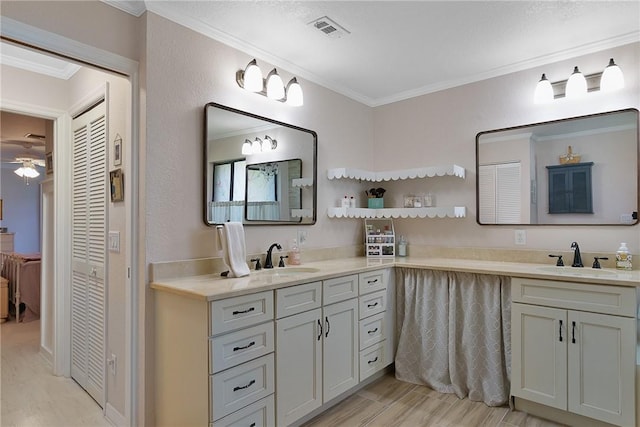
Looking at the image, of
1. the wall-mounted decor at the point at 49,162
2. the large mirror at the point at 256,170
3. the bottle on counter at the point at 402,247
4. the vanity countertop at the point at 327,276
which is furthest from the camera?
the bottle on counter at the point at 402,247

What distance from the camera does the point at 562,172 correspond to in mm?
2662

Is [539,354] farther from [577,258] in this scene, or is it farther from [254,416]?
[254,416]

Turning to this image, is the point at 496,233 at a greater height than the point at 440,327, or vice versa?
the point at 496,233

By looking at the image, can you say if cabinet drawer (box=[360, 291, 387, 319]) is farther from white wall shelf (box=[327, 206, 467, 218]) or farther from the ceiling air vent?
the ceiling air vent

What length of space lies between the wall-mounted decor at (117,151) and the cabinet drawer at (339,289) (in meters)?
1.46

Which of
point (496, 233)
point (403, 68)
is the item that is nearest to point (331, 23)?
point (403, 68)

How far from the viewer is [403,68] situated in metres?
2.97

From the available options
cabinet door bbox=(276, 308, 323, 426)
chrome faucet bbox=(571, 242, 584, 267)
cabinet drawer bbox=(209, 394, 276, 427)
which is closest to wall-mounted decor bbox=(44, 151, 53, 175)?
cabinet door bbox=(276, 308, 323, 426)

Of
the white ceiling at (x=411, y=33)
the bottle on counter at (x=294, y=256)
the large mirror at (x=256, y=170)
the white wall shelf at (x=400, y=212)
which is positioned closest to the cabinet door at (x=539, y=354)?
the white wall shelf at (x=400, y=212)

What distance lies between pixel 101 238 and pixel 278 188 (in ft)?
4.10

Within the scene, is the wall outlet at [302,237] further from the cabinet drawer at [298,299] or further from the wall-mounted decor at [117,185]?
the wall-mounted decor at [117,185]

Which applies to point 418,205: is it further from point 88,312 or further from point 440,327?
point 88,312

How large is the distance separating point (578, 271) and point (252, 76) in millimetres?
2500

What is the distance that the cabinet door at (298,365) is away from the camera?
2008 millimetres
